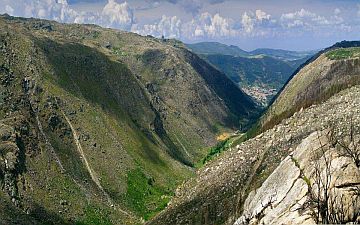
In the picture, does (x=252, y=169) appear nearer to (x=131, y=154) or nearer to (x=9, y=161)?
(x=9, y=161)

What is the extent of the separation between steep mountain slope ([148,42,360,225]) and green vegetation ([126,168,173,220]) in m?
49.4

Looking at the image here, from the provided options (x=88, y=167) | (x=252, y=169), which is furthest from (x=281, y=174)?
(x=88, y=167)

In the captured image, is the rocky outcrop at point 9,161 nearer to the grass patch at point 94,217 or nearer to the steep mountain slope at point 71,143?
the steep mountain slope at point 71,143

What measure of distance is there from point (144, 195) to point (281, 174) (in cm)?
8991

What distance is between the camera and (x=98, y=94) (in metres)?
158

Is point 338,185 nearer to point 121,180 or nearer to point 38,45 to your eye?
point 121,180

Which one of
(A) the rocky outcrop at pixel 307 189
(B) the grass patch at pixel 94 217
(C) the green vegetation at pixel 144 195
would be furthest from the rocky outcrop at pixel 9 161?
(A) the rocky outcrop at pixel 307 189

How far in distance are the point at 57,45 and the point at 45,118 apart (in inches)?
1805

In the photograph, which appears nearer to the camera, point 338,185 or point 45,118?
point 338,185

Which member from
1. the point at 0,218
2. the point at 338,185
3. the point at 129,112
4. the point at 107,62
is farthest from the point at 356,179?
the point at 107,62

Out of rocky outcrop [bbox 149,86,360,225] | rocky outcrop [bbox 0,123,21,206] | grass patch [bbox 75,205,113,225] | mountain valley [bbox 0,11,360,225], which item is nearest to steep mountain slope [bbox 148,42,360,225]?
rocky outcrop [bbox 149,86,360,225]

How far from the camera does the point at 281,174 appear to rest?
4316cm

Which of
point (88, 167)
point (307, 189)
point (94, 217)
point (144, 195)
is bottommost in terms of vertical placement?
point (144, 195)

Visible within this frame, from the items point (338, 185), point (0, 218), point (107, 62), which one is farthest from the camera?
point (107, 62)
